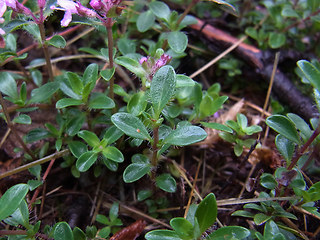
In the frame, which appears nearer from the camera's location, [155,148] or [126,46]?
[155,148]

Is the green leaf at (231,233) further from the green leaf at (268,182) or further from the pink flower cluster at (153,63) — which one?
the pink flower cluster at (153,63)

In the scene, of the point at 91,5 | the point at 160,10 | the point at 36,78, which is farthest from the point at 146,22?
the point at 36,78

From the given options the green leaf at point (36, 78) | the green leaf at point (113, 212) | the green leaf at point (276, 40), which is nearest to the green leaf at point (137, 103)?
the green leaf at point (113, 212)

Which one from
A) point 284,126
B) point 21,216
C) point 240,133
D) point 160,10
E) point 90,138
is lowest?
point 21,216

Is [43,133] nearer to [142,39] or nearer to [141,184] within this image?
[141,184]

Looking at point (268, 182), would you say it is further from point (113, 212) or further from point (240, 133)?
point (113, 212)

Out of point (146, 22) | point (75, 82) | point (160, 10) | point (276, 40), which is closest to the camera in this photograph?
point (75, 82)

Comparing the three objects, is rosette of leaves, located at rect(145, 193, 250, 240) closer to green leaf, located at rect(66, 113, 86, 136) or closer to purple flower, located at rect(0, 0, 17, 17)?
green leaf, located at rect(66, 113, 86, 136)
